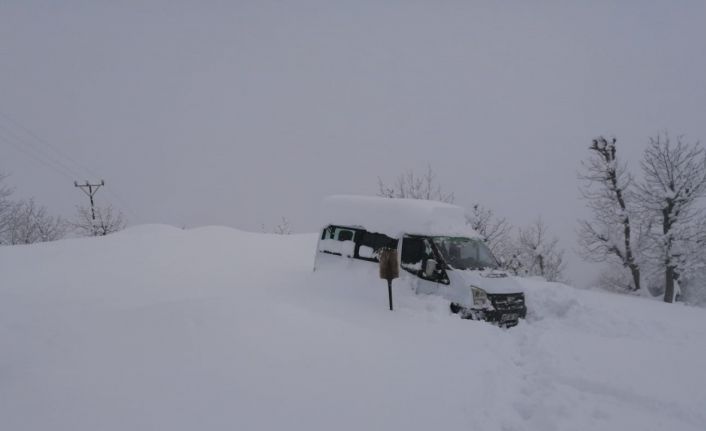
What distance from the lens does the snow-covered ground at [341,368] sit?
3.50 meters

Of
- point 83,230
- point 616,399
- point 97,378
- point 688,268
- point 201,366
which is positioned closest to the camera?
point 97,378

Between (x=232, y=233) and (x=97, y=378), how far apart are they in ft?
64.3

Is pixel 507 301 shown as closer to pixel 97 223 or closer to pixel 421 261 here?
pixel 421 261

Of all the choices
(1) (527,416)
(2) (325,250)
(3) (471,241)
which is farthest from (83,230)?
(1) (527,416)

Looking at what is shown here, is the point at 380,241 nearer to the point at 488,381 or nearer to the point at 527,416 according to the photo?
the point at 488,381

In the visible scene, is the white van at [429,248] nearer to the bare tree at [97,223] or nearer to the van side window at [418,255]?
the van side window at [418,255]

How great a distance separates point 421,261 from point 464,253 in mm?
1152

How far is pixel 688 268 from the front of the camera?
22078mm

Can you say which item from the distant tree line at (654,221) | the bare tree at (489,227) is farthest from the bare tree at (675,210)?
the bare tree at (489,227)

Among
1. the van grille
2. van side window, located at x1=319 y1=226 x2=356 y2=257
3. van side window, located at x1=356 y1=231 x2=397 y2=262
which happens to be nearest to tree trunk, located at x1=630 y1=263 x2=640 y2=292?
the van grille

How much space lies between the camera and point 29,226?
4388 centimetres

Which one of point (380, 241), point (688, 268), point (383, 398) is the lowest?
point (688, 268)

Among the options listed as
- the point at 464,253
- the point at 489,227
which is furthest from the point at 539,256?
the point at 464,253

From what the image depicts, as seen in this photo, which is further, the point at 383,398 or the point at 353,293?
the point at 353,293
